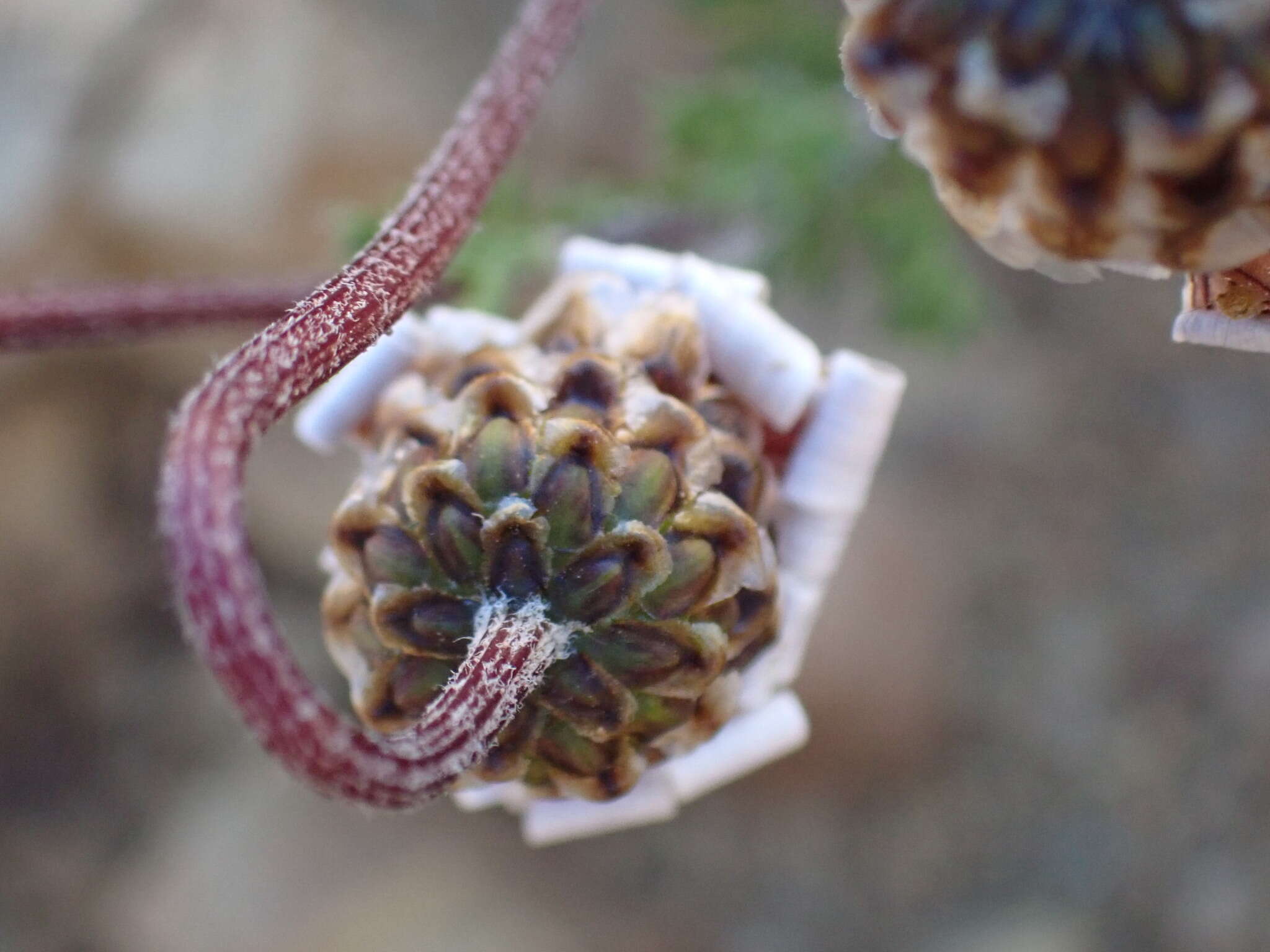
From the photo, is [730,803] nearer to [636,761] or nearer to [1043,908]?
[1043,908]

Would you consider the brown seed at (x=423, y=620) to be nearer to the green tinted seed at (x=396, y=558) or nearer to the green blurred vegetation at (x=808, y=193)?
the green tinted seed at (x=396, y=558)

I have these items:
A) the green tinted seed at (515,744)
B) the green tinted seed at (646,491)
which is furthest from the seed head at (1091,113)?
the green tinted seed at (515,744)

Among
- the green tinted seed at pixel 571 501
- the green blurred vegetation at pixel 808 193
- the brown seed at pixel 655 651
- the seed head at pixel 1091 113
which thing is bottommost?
the brown seed at pixel 655 651

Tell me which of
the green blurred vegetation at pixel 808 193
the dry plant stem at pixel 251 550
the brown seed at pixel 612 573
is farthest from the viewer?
the green blurred vegetation at pixel 808 193

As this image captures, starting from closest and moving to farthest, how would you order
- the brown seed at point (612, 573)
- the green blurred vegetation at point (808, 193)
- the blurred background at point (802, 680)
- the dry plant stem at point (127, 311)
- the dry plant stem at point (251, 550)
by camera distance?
the dry plant stem at point (251, 550)
the brown seed at point (612, 573)
the dry plant stem at point (127, 311)
the green blurred vegetation at point (808, 193)
the blurred background at point (802, 680)

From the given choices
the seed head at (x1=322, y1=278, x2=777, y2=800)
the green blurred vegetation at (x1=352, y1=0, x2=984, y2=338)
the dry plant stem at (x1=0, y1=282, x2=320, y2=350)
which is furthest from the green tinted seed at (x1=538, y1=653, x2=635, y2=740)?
the green blurred vegetation at (x1=352, y1=0, x2=984, y2=338)

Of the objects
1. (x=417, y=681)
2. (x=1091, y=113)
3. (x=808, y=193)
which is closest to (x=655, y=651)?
(x=417, y=681)
